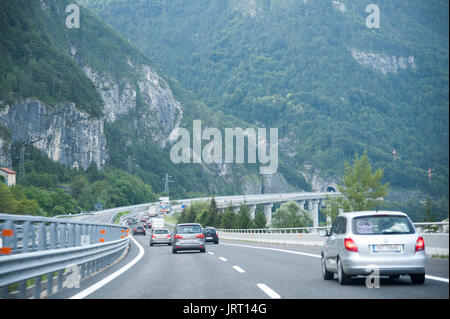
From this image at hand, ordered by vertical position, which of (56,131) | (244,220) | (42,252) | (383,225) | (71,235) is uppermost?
(56,131)

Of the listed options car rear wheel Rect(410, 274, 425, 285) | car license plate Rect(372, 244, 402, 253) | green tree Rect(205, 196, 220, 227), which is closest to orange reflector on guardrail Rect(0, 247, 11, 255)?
car license plate Rect(372, 244, 402, 253)

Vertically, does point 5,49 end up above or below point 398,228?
above

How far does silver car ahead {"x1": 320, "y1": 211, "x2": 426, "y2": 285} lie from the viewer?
35.3 ft

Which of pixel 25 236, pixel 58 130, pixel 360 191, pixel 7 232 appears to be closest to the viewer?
pixel 7 232

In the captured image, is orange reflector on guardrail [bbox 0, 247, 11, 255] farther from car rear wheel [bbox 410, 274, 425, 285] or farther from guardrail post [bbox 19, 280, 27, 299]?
car rear wheel [bbox 410, 274, 425, 285]

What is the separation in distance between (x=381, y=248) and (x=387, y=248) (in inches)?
4.2

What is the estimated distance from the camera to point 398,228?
36.8ft

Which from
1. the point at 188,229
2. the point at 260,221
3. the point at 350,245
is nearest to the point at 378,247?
the point at 350,245

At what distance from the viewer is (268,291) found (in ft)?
34.3

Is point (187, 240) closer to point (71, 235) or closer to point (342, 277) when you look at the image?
point (71, 235)

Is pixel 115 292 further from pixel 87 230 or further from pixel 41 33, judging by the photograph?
pixel 41 33

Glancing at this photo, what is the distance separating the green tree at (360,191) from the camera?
108 metres
